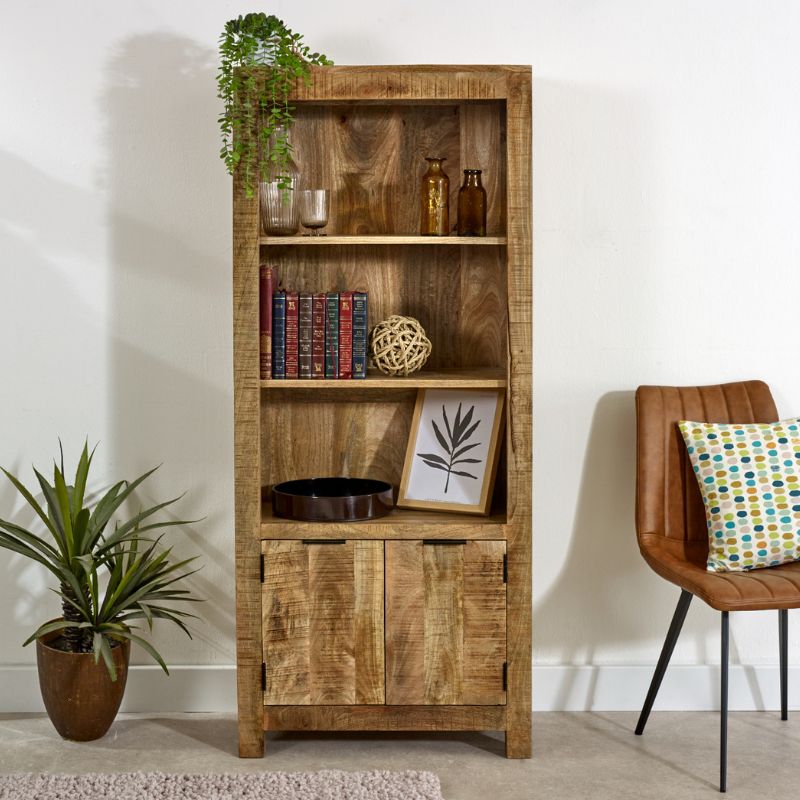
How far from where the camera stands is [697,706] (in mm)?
2908

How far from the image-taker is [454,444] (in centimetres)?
275

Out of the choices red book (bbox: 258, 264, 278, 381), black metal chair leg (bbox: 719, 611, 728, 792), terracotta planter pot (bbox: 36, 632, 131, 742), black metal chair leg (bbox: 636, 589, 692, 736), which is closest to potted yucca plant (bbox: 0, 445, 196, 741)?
terracotta planter pot (bbox: 36, 632, 131, 742)

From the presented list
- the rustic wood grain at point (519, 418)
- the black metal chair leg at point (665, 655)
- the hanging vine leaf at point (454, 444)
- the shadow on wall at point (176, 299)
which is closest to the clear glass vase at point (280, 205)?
the shadow on wall at point (176, 299)

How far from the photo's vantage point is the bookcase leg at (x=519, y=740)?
2582 millimetres

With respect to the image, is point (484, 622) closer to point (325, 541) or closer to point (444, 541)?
point (444, 541)

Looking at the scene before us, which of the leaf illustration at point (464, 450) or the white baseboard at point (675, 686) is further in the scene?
the white baseboard at point (675, 686)

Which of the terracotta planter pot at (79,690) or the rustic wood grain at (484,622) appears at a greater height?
the rustic wood grain at (484,622)

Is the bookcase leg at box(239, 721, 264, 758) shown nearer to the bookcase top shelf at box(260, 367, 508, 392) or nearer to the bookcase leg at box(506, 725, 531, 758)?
the bookcase leg at box(506, 725, 531, 758)

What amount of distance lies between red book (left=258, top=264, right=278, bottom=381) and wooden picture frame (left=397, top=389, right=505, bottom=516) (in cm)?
48

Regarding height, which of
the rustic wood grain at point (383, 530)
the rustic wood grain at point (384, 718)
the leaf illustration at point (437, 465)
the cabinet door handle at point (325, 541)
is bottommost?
the rustic wood grain at point (384, 718)

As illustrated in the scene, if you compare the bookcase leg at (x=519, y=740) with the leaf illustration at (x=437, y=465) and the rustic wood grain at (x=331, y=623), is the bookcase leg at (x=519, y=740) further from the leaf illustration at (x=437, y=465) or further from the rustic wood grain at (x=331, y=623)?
the leaf illustration at (x=437, y=465)

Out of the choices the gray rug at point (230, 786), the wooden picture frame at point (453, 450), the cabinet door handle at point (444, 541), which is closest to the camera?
the gray rug at point (230, 786)

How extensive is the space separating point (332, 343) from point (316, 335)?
0.16ft

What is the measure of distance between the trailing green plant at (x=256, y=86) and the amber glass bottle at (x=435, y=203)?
406 mm
